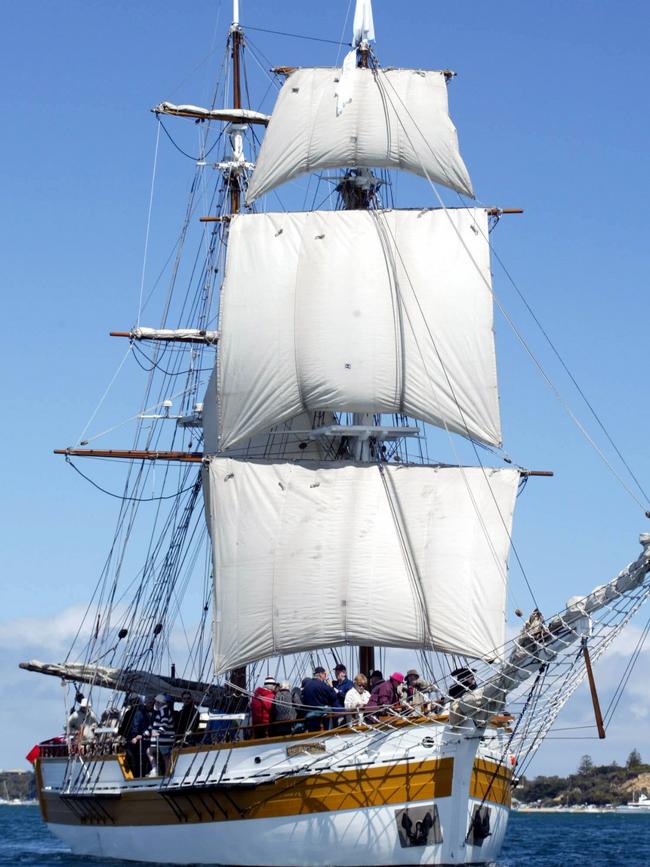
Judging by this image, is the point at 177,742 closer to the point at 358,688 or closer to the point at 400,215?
the point at 358,688

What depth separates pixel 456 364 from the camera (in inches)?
1734

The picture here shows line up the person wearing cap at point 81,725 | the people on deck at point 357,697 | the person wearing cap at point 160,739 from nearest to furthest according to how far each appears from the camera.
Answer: the people on deck at point 357,697
the person wearing cap at point 160,739
the person wearing cap at point 81,725

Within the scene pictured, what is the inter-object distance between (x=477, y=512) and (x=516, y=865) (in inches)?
331

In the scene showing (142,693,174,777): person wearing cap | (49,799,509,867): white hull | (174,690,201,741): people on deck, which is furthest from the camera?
(142,693,174,777): person wearing cap

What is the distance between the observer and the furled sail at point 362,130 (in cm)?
4722

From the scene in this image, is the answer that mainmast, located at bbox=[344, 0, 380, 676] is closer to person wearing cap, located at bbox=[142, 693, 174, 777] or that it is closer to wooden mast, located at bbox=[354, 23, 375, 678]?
wooden mast, located at bbox=[354, 23, 375, 678]

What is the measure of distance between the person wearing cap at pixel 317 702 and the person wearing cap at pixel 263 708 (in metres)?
0.90

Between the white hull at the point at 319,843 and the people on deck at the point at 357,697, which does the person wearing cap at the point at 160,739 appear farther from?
the people on deck at the point at 357,697

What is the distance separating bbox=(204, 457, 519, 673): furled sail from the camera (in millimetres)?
41281

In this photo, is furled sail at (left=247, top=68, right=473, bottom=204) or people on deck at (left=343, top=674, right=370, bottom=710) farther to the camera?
furled sail at (left=247, top=68, right=473, bottom=204)

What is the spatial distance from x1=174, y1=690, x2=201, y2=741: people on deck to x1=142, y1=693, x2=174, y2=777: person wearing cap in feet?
0.58

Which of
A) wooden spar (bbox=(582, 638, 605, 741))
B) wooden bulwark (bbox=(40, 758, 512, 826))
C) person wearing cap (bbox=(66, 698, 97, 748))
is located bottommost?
wooden bulwark (bbox=(40, 758, 512, 826))

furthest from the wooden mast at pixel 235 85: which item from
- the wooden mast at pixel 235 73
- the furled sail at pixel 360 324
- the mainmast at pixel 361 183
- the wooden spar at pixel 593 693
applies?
the wooden spar at pixel 593 693

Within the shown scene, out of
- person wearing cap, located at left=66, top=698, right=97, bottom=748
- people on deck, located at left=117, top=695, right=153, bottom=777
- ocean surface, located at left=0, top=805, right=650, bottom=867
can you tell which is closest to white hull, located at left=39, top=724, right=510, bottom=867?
people on deck, located at left=117, top=695, right=153, bottom=777
